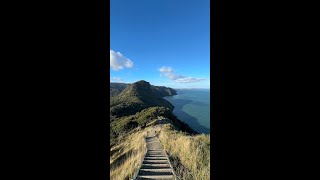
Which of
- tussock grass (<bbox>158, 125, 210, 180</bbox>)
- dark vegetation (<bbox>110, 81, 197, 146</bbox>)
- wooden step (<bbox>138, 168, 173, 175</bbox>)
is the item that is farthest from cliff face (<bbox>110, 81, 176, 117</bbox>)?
wooden step (<bbox>138, 168, 173, 175</bbox>)

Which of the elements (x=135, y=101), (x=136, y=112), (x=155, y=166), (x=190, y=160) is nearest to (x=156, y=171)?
(x=155, y=166)

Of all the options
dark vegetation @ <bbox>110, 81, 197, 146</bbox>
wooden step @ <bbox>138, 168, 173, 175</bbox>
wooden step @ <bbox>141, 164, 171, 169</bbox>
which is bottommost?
dark vegetation @ <bbox>110, 81, 197, 146</bbox>

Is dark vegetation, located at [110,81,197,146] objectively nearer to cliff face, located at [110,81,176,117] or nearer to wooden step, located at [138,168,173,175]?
cliff face, located at [110,81,176,117]

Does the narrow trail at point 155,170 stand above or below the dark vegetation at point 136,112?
above

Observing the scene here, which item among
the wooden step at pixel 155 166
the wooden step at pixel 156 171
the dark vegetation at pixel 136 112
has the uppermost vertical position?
the wooden step at pixel 156 171

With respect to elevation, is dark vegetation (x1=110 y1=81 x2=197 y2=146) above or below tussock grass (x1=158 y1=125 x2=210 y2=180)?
below

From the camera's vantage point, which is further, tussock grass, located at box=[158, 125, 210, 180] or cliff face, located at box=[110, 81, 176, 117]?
cliff face, located at box=[110, 81, 176, 117]

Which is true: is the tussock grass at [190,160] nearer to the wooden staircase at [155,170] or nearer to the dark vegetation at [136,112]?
the wooden staircase at [155,170]

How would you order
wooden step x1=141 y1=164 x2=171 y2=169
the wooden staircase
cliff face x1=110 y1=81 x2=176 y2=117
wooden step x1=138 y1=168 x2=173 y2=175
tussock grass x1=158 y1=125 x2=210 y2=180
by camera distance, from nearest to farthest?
tussock grass x1=158 y1=125 x2=210 y2=180
the wooden staircase
wooden step x1=138 y1=168 x2=173 y2=175
wooden step x1=141 y1=164 x2=171 y2=169
cliff face x1=110 y1=81 x2=176 y2=117

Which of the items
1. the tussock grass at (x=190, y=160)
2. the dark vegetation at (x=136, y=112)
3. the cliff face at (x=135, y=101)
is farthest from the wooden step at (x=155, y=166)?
the cliff face at (x=135, y=101)

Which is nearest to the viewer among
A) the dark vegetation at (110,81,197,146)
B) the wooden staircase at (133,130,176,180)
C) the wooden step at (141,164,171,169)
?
the wooden staircase at (133,130,176,180)
